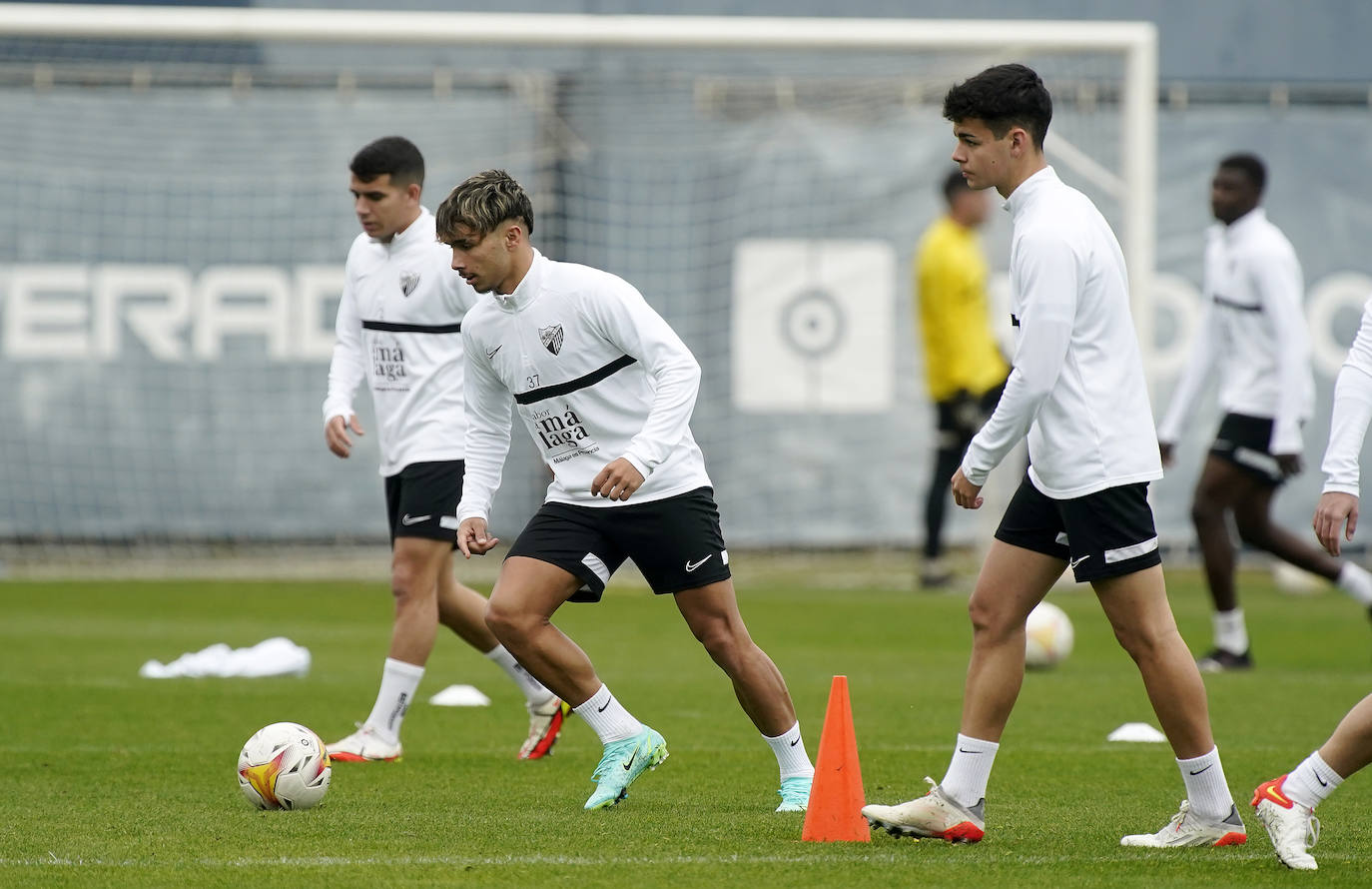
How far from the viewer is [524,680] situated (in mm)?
6906

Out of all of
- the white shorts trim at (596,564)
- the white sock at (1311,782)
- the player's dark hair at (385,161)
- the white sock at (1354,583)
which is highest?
the player's dark hair at (385,161)

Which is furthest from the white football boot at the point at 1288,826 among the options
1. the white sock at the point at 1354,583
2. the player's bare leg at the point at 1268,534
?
the white sock at the point at 1354,583

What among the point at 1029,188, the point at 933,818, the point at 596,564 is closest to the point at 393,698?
the point at 596,564

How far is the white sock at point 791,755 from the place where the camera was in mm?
5512

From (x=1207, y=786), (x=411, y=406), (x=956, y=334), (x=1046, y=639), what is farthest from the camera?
(x=956, y=334)

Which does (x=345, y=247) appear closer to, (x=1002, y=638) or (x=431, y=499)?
(x=431, y=499)

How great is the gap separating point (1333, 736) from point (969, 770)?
0.93 m

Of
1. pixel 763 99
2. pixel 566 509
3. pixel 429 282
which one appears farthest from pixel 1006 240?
pixel 566 509

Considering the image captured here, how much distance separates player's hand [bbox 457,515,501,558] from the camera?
5.34 metres

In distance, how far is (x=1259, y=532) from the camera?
9461 mm

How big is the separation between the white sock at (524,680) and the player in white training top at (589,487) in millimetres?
1193

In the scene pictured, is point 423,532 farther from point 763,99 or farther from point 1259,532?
point 763,99

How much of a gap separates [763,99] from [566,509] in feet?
37.2

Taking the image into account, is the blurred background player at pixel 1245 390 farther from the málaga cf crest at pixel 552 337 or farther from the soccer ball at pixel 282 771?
the soccer ball at pixel 282 771
